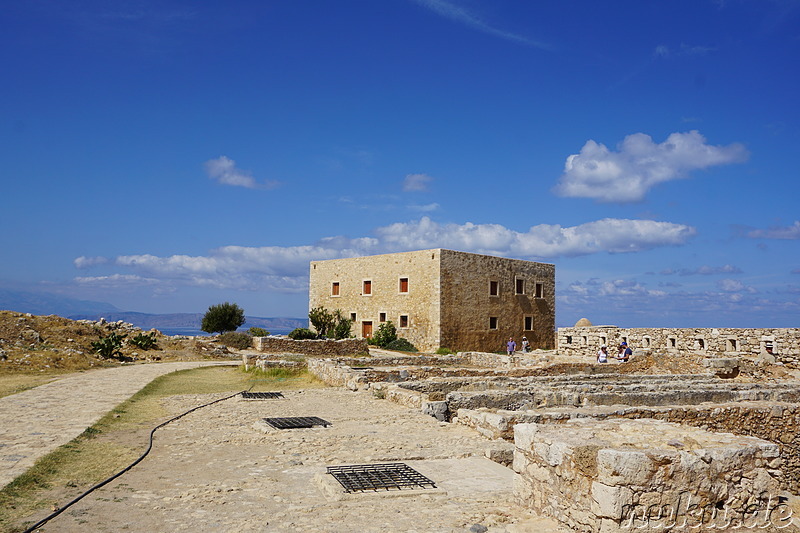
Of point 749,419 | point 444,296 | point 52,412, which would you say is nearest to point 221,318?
point 444,296

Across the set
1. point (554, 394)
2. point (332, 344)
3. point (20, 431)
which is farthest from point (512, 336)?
point (20, 431)

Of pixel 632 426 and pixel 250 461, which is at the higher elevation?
pixel 632 426

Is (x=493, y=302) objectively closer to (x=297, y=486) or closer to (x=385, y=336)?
(x=385, y=336)

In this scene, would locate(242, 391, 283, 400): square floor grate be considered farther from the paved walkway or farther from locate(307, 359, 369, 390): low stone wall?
the paved walkway

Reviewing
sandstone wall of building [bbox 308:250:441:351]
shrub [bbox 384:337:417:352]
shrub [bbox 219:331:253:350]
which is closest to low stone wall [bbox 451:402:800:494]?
sandstone wall of building [bbox 308:250:441:351]

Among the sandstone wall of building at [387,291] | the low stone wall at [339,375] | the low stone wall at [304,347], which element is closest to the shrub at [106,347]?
the low stone wall at [304,347]

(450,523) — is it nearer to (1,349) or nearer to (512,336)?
(1,349)

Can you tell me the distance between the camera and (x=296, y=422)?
30.8ft

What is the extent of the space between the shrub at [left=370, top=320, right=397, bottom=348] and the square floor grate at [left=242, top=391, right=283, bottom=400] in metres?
21.8

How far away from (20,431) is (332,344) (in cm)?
2210

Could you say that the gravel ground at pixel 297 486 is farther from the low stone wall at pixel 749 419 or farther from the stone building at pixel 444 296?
the stone building at pixel 444 296

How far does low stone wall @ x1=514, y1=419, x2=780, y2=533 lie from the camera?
4.06 metres

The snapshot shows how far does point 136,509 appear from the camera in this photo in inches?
202

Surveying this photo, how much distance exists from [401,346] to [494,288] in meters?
7.47
